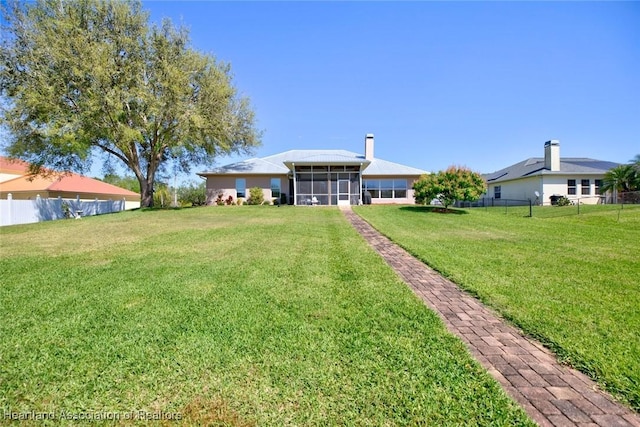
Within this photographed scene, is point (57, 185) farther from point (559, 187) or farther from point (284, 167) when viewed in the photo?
point (559, 187)

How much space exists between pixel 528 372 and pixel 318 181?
63.9ft

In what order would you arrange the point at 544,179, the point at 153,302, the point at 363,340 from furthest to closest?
1. the point at 544,179
2. the point at 153,302
3. the point at 363,340

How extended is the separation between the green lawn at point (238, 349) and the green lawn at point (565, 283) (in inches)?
41.0

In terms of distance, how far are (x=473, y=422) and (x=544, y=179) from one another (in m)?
29.1

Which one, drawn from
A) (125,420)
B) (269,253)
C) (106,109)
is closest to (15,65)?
(106,109)

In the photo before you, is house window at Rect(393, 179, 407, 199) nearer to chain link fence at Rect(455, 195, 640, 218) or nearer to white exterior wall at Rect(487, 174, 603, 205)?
chain link fence at Rect(455, 195, 640, 218)

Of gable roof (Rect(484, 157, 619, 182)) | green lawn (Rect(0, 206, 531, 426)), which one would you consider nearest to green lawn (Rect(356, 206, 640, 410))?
green lawn (Rect(0, 206, 531, 426))

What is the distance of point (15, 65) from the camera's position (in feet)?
51.2

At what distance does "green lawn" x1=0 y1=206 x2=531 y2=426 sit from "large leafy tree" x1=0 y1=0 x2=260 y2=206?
1427 centimetres

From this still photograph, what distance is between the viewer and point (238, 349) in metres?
2.72

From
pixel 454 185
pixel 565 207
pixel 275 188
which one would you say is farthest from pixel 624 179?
pixel 275 188

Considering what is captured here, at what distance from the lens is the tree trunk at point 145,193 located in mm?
21170

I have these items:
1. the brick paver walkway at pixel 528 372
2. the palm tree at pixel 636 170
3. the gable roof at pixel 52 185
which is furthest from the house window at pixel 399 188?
the gable roof at pixel 52 185

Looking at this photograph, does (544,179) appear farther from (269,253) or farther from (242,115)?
(269,253)
